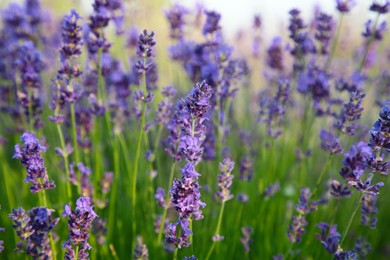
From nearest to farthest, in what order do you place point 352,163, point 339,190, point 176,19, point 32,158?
1. point 32,158
2. point 352,163
3. point 339,190
4. point 176,19

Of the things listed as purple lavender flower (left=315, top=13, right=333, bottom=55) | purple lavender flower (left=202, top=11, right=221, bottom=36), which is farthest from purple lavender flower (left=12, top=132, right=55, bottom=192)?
purple lavender flower (left=315, top=13, right=333, bottom=55)

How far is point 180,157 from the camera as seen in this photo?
195 cm

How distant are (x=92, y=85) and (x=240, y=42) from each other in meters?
2.66

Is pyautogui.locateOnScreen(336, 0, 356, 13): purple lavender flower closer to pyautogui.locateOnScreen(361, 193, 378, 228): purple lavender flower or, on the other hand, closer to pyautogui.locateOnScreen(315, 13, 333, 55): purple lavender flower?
pyautogui.locateOnScreen(315, 13, 333, 55): purple lavender flower

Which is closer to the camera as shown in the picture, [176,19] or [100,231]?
[100,231]

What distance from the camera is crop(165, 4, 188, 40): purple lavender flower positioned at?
3.15 meters

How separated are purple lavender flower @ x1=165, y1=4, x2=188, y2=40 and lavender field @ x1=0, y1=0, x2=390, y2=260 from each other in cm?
1

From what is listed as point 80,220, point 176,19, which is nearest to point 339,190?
point 80,220

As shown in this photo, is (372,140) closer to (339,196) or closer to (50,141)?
(339,196)

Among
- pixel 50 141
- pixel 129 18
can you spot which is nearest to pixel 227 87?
pixel 50 141

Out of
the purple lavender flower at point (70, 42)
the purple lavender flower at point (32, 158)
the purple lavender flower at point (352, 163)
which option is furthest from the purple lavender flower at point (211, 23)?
the purple lavender flower at point (32, 158)

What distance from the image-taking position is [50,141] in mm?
3666

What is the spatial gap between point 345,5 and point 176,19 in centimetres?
124

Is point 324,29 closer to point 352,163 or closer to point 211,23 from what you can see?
point 211,23
